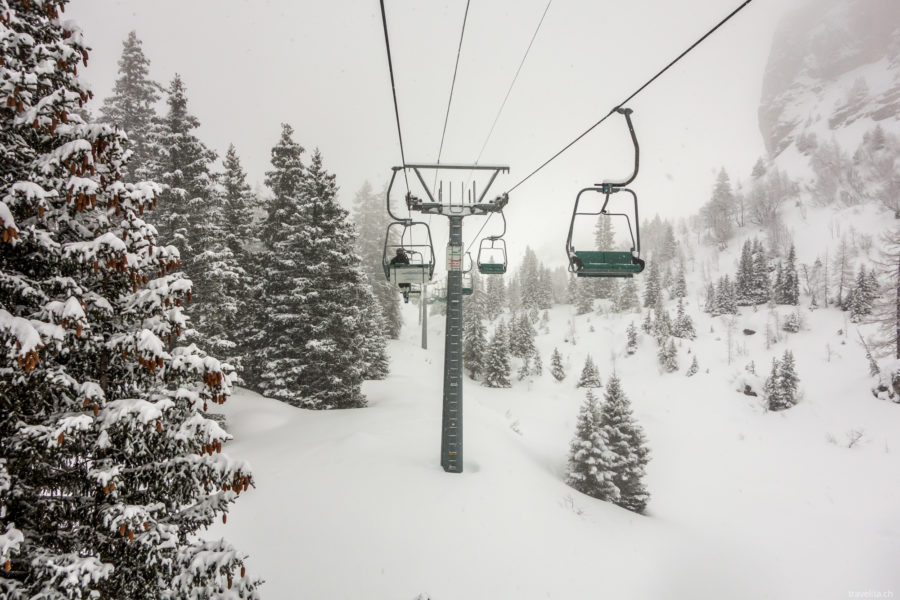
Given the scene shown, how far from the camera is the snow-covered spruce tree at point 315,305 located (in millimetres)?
17891

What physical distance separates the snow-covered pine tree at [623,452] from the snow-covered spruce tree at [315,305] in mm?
12127

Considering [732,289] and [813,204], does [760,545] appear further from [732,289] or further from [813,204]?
[813,204]

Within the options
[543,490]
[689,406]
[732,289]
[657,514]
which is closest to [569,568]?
[543,490]

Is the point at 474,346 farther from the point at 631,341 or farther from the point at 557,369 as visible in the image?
the point at 631,341

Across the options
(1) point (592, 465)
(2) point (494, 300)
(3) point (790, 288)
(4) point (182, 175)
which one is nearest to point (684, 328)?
(3) point (790, 288)

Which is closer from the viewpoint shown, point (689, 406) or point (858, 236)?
point (689, 406)

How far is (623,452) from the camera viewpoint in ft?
60.6

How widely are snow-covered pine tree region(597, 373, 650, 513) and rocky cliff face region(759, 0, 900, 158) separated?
114m

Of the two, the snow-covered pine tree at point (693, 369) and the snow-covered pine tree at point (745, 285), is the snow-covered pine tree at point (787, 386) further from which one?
the snow-covered pine tree at point (745, 285)

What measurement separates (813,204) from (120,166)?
9951 centimetres

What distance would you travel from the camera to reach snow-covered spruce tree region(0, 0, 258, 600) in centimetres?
370

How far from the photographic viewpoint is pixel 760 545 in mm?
15727

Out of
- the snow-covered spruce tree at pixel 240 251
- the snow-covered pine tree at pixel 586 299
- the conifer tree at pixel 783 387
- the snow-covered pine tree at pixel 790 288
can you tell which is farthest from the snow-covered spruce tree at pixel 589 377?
the snow-covered spruce tree at pixel 240 251

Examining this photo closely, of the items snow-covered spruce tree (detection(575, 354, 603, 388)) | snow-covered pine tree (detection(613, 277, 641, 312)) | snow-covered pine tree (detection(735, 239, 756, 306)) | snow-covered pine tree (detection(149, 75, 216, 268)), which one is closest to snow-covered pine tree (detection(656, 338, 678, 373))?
snow-covered spruce tree (detection(575, 354, 603, 388))
